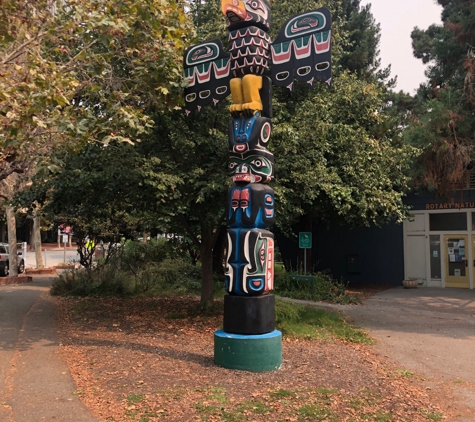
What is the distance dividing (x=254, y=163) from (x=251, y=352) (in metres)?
2.75

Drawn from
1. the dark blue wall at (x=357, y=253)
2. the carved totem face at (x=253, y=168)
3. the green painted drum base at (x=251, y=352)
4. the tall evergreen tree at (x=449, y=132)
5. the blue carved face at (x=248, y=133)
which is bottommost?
the green painted drum base at (x=251, y=352)

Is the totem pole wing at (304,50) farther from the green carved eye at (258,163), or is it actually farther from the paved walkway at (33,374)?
the paved walkway at (33,374)

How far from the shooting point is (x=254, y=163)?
734cm

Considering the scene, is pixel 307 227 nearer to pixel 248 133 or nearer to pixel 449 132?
pixel 449 132

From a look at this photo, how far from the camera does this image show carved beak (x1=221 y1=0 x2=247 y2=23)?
7426 millimetres

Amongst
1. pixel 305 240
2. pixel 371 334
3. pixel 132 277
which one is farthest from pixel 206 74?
pixel 132 277

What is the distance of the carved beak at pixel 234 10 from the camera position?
7.43 m

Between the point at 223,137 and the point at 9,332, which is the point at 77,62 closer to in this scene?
the point at 223,137

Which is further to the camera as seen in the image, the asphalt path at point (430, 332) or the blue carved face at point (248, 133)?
the blue carved face at point (248, 133)

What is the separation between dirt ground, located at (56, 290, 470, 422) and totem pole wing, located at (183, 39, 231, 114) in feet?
14.1

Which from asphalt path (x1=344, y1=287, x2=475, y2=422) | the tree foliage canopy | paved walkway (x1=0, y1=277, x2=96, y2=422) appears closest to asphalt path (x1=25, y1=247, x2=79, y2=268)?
paved walkway (x1=0, y1=277, x2=96, y2=422)

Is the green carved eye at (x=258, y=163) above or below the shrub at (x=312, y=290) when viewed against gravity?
above

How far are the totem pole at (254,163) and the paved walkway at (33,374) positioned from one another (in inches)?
88.5

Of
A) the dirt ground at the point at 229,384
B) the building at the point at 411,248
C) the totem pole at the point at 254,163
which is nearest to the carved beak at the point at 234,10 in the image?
the totem pole at the point at 254,163
